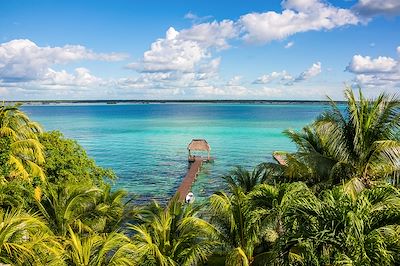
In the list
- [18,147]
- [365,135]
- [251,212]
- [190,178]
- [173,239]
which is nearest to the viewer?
[173,239]

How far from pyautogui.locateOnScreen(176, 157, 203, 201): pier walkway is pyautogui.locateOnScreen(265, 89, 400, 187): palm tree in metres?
13.7

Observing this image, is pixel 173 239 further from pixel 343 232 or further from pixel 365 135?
pixel 365 135

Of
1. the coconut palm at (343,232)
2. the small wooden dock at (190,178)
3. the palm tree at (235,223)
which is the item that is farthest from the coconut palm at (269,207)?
the small wooden dock at (190,178)

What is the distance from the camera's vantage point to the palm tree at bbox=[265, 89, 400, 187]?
1202cm

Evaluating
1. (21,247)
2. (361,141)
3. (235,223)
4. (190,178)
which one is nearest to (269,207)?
(235,223)

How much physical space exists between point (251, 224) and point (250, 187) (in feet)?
19.0

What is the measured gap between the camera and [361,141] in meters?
12.1

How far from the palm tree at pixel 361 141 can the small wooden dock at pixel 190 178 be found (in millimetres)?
13686

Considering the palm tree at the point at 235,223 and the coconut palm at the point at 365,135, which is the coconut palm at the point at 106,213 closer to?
the palm tree at the point at 235,223

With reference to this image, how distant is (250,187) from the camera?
56.7 ft

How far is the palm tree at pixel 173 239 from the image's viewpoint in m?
9.96

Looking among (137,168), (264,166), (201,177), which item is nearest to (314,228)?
(264,166)

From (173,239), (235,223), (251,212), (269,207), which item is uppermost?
(269,207)

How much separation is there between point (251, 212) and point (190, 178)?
23.7 meters
